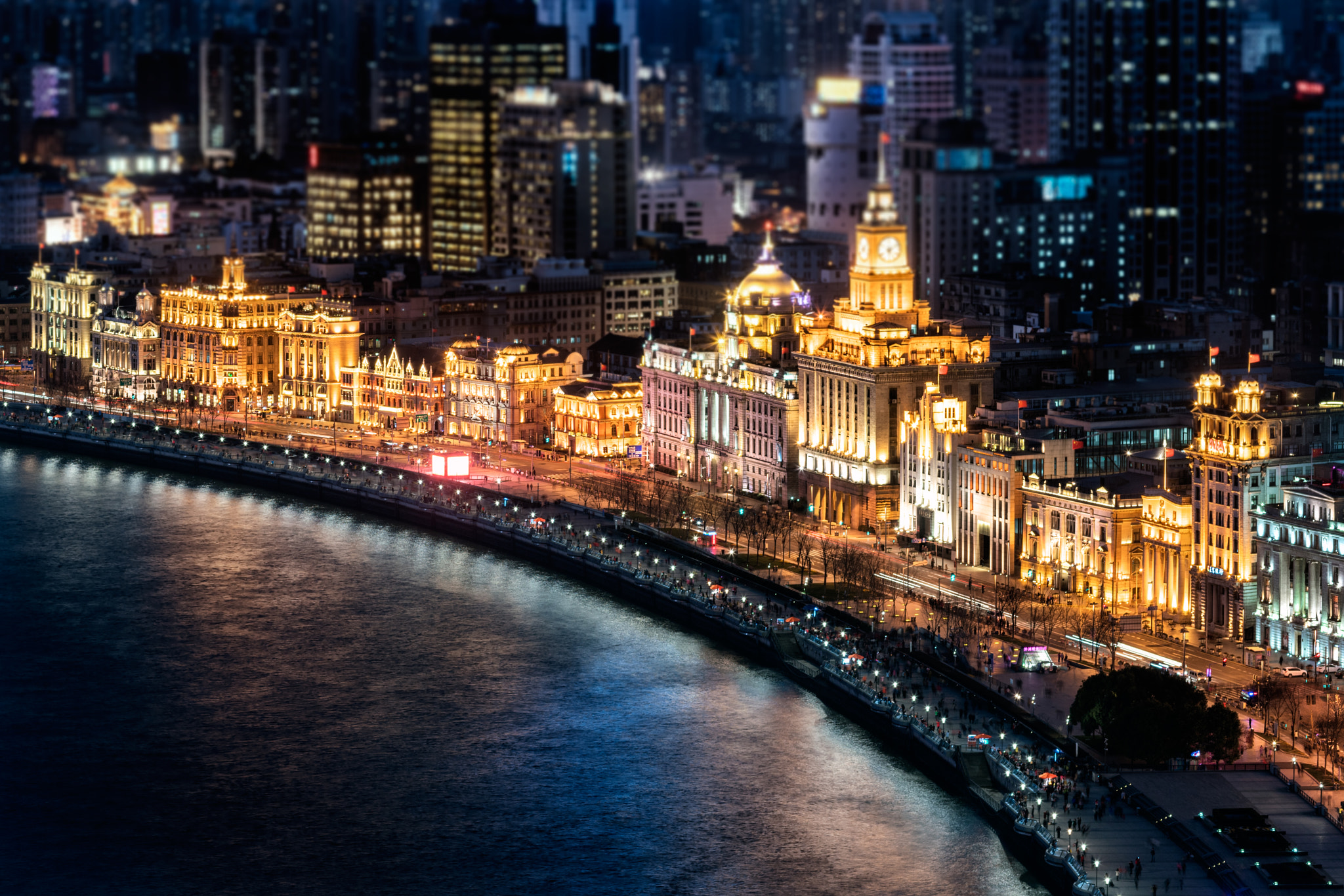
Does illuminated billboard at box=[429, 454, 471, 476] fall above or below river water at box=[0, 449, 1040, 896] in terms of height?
above

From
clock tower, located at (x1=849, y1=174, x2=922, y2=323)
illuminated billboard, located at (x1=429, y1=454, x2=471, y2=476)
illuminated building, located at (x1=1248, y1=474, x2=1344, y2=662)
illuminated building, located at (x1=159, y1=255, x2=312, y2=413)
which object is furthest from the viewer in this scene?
illuminated building, located at (x1=159, y1=255, x2=312, y2=413)

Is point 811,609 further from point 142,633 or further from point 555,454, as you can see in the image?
point 555,454

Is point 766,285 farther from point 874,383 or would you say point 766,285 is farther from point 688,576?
point 688,576

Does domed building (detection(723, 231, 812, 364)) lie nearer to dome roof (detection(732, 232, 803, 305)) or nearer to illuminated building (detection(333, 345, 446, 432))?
dome roof (detection(732, 232, 803, 305))

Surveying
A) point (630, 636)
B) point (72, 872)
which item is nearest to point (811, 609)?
point (630, 636)

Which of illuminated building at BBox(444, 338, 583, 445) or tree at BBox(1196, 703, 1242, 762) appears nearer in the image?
tree at BBox(1196, 703, 1242, 762)

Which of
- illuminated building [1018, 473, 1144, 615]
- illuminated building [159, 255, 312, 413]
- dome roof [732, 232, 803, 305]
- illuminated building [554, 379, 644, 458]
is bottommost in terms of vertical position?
illuminated building [1018, 473, 1144, 615]

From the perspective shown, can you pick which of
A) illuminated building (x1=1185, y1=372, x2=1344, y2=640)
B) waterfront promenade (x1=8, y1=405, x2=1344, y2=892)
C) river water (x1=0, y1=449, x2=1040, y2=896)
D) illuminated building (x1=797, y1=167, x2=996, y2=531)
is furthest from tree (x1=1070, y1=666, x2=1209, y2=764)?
illuminated building (x1=797, y1=167, x2=996, y2=531)

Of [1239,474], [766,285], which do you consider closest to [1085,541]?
[1239,474]
